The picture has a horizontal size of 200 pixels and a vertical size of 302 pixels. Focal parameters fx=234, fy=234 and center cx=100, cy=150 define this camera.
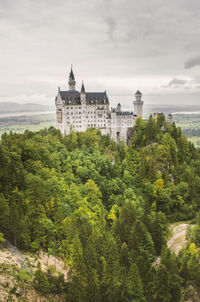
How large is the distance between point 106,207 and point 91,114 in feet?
121

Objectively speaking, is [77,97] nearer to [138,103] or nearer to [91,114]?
[91,114]

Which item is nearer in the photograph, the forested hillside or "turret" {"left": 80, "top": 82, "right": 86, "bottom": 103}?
the forested hillside

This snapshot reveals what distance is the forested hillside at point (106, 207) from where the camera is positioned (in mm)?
31609

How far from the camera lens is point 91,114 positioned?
3474 inches

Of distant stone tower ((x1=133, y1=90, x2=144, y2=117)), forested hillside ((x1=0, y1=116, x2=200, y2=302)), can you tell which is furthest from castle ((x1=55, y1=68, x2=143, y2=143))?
forested hillside ((x1=0, y1=116, x2=200, y2=302))

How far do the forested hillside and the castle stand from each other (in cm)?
553

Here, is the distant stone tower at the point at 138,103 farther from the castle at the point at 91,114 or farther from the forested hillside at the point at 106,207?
the forested hillside at the point at 106,207

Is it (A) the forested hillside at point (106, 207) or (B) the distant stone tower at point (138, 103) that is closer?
(A) the forested hillside at point (106, 207)

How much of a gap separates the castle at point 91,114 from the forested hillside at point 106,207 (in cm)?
553

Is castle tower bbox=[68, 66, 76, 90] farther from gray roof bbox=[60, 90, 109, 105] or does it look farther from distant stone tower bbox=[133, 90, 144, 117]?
distant stone tower bbox=[133, 90, 144, 117]

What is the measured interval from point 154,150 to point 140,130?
1050cm

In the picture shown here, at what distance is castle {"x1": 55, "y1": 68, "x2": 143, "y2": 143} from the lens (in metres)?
84.8

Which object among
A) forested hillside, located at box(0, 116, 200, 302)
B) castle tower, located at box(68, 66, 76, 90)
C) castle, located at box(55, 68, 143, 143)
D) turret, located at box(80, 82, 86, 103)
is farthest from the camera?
castle tower, located at box(68, 66, 76, 90)

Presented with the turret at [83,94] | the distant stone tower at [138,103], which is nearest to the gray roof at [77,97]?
the turret at [83,94]
